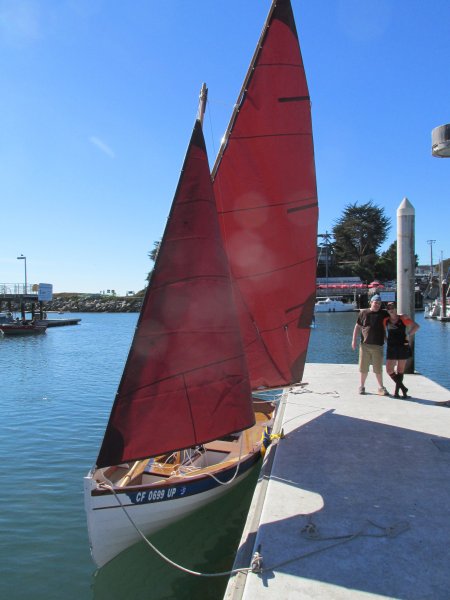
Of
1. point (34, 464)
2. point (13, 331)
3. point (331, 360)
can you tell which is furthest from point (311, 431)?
point (13, 331)

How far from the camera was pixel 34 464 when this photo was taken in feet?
35.0

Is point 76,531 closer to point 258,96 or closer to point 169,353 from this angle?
point 169,353

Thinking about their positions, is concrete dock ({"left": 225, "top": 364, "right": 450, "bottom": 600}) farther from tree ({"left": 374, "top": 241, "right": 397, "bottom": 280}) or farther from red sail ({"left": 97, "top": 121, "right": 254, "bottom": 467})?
tree ({"left": 374, "top": 241, "right": 397, "bottom": 280})

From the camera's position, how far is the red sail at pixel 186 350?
18.0ft

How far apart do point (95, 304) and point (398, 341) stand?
122450 mm

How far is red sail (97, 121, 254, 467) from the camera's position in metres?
5.50

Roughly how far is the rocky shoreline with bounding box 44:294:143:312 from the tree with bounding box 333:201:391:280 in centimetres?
5055

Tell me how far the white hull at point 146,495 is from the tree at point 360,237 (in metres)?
99.2

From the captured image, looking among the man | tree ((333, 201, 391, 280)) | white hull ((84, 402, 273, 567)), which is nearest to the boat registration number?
white hull ((84, 402, 273, 567))

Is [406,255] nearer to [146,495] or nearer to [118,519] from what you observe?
[146,495]

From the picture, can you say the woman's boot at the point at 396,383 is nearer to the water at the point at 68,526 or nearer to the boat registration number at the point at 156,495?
the water at the point at 68,526

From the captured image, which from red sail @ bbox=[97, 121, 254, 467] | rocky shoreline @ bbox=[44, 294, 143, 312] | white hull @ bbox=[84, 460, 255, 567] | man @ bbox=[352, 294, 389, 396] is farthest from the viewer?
rocky shoreline @ bbox=[44, 294, 143, 312]

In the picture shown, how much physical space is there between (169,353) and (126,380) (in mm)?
576

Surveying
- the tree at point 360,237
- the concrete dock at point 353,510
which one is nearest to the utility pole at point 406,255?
the concrete dock at point 353,510
